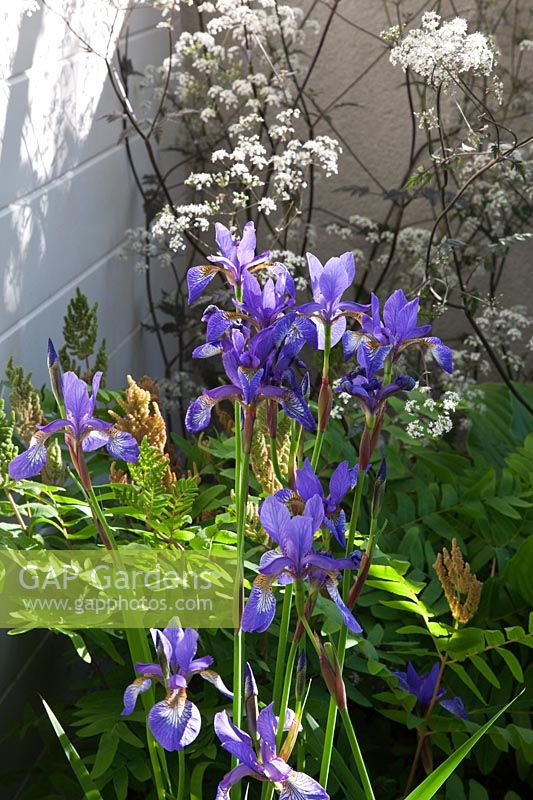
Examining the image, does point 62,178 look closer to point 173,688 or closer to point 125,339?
point 125,339

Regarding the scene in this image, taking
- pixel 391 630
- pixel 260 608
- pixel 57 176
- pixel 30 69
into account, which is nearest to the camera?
pixel 260 608

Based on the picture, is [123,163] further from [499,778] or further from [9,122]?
[499,778]

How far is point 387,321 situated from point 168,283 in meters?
1.90

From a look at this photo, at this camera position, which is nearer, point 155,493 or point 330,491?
point 330,491

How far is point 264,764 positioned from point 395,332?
14.5 inches

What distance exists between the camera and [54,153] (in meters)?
1.75

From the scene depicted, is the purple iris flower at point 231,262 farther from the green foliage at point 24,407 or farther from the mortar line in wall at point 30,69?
the mortar line in wall at point 30,69

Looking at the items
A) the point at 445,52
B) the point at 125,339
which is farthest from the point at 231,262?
the point at 125,339

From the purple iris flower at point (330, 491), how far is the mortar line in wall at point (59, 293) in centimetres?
95

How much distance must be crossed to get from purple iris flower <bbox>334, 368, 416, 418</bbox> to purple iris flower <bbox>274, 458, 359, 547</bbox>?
0.19 feet

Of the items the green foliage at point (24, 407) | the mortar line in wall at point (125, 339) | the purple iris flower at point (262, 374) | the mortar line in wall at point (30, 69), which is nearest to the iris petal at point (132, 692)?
the purple iris flower at point (262, 374)

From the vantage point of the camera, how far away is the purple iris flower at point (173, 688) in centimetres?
71

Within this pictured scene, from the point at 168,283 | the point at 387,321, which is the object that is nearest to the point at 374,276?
the point at 168,283

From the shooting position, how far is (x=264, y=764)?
0.69m
